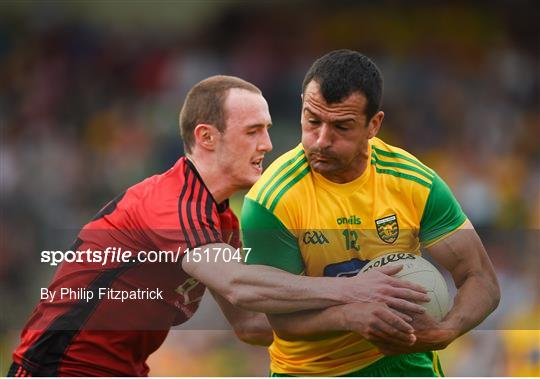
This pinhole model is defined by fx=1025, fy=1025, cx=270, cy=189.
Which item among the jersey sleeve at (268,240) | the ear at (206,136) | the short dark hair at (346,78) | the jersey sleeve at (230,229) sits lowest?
the jersey sleeve at (268,240)

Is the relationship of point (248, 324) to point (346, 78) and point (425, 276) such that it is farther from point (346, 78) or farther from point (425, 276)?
point (346, 78)

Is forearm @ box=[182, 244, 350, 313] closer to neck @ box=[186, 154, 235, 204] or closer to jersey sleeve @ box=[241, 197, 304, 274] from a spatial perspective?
jersey sleeve @ box=[241, 197, 304, 274]

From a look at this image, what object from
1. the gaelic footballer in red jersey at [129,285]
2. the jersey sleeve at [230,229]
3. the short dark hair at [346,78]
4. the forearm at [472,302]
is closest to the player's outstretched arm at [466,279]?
the forearm at [472,302]

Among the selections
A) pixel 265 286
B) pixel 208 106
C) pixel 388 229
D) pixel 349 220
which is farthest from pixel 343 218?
pixel 208 106

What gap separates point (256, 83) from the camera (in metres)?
12.9

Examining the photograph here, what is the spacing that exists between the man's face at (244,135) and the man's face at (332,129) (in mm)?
665

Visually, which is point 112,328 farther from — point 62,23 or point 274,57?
point 62,23

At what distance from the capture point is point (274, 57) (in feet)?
43.6

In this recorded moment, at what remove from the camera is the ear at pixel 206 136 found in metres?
5.62

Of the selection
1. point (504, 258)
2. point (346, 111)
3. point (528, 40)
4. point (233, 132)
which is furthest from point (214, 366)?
point (528, 40)

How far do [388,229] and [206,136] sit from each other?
120 centimetres

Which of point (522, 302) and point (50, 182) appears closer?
point (522, 302)

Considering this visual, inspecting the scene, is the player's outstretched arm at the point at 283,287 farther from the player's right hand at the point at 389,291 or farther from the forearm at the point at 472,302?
the forearm at the point at 472,302

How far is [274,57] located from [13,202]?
385 cm
